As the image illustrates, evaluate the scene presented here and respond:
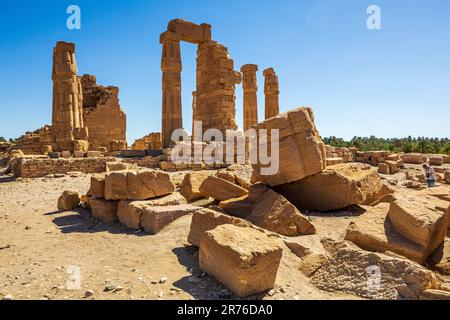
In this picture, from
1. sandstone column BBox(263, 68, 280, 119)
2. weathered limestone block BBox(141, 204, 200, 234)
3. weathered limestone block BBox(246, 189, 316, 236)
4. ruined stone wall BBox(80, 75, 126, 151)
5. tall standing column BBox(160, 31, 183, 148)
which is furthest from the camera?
sandstone column BBox(263, 68, 280, 119)

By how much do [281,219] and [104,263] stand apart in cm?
256

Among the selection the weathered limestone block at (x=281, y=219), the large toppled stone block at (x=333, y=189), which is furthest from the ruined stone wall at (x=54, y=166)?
the weathered limestone block at (x=281, y=219)

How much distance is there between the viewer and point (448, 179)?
44.2 ft

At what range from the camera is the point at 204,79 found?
50.1ft

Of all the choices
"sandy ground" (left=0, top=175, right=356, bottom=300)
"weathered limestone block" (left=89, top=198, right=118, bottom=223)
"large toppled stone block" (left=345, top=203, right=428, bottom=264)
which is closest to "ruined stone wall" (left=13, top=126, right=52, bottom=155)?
"sandy ground" (left=0, top=175, right=356, bottom=300)

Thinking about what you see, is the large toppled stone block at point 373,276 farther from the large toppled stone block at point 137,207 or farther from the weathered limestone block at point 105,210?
the weathered limestone block at point 105,210

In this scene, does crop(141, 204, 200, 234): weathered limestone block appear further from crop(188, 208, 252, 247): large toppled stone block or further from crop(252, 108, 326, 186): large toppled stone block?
crop(252, 108, 326, 186): large toppled stone block

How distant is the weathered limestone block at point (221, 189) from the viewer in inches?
238

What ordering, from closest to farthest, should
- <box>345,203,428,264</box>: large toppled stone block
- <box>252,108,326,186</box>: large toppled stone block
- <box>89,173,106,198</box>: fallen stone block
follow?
<box>345,203,428,264</box>: large toppled stone block, <box>252,108,326,186</box>: large toppled stone block, <box>89,173,106,198</box>: fallen stone block

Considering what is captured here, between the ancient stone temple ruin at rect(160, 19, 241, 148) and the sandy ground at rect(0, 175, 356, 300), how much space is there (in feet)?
29.8

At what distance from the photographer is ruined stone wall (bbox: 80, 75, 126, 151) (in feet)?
70.7

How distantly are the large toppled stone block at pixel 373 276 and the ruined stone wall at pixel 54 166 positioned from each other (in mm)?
11253

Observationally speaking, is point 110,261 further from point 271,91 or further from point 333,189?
point 271,91
